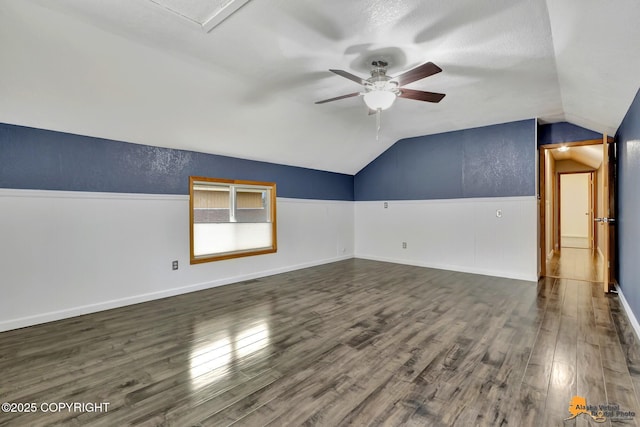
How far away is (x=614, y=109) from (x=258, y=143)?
14.5 ft

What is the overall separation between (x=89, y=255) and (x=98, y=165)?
104 centimetres

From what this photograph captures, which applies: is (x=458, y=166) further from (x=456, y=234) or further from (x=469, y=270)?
(x=469, y=270)

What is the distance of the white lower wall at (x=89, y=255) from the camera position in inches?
117

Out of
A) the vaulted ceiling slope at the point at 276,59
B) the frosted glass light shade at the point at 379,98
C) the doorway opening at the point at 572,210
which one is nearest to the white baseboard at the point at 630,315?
the doorway opening at the point at 572,210

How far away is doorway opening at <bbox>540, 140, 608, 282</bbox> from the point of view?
5086mm

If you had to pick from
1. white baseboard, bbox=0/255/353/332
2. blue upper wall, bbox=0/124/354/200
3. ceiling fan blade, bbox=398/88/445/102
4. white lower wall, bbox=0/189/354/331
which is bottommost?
white baseboard, bbox=0/255/353/332

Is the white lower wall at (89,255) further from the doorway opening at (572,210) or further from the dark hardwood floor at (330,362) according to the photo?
the doorway opening at (572,210)

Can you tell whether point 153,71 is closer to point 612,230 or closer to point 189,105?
point 189,105

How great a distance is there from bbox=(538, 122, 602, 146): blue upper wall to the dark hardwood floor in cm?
245

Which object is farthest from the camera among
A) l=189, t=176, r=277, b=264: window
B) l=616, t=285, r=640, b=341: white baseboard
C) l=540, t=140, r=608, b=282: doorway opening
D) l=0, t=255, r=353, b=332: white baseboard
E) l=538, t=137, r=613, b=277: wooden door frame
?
l=540, t=140, r=608, b=282: doorway opening

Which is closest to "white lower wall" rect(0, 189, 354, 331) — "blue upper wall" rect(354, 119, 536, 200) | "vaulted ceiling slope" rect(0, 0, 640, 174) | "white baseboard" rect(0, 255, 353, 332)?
"white baseboard" rect(0, 255, 353, 332)

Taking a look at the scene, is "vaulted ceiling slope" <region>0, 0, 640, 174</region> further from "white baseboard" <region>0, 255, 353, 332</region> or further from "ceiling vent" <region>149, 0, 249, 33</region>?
"white baseboard" <region>0, 255, 353, 332</region>

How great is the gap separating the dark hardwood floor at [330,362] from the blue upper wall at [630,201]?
0.35m

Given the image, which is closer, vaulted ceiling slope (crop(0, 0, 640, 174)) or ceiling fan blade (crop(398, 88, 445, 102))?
vaulted ceiling slope (crop(0, 0, 640, 174))
